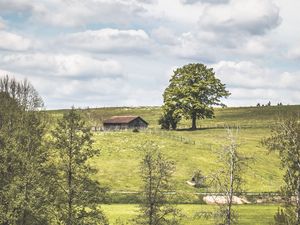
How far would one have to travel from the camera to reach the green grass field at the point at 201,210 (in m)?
55.2

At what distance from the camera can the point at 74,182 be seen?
127 ft

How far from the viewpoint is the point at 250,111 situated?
189250mm

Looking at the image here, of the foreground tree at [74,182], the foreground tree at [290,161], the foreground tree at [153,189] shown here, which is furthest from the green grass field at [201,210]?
the foreground tree at [290,161]

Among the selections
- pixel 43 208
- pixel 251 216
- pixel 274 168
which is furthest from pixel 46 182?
pixel 274 168

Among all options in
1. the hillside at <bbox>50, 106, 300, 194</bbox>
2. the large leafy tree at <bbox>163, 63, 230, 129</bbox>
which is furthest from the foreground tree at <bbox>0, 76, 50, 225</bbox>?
the large leafy tree at <bbox>163, 63, 230, 129</bbox>

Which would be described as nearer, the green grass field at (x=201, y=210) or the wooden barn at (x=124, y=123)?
the green grass field at (x=201, y=210)

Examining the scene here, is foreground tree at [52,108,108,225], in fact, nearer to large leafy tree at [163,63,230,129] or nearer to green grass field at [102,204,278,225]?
green grass field at [102,204,278,225]

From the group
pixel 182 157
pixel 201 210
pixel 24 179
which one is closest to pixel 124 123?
pixel 182 157

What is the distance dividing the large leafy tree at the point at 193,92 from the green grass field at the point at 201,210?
60.5 m

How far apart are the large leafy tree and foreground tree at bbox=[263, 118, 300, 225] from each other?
3203 inches

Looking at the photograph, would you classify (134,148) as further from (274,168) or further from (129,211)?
(129,211)

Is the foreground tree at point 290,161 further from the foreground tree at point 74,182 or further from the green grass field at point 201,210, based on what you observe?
the foreground tree at point 74,182

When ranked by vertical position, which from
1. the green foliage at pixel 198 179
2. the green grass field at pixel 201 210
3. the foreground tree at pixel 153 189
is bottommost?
the green grass field at pixel 201 210

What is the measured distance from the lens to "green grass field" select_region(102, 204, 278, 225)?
55219mm
